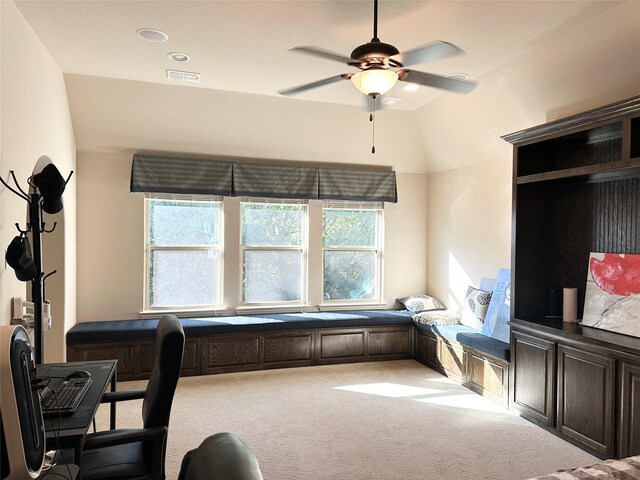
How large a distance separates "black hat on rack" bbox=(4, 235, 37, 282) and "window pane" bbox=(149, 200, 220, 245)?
2.69 meters

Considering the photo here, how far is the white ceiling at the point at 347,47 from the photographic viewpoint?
9.63ft

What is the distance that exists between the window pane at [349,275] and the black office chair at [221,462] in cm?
508

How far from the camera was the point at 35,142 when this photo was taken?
3395 mm

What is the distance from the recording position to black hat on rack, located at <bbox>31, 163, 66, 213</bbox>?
2855 millimetres

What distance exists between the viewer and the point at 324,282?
6086mm

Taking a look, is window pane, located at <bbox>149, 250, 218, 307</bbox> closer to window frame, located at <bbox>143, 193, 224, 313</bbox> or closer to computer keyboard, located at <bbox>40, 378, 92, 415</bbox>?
window frame, located at <bbox>143, 193, 224, 313</bbox>

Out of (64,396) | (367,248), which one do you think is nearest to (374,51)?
(64,396)

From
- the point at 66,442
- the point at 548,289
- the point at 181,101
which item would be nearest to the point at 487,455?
the point at 548,289

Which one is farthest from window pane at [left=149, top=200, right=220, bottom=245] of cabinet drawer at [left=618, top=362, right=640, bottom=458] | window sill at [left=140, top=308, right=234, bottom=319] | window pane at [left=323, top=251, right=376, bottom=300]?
cabinet drawer at [left=618, top=362, right=640, bottom=458]

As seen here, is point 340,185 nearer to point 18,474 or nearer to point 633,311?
point 633,311

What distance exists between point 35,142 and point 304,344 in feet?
11.3

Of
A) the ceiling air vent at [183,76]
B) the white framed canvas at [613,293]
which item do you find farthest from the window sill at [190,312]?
the white framed canvas at [613,293]

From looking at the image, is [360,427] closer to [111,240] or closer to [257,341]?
[257,341]

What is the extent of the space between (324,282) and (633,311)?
11.8 feet
